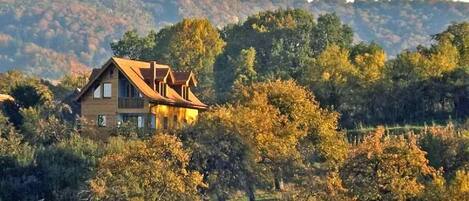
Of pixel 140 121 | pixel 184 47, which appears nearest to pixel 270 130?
pixel 140 121

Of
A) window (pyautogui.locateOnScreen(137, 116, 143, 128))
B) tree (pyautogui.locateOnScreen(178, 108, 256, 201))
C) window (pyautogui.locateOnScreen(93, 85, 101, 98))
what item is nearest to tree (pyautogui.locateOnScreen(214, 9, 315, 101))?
window (pyautogui.locateOnScreen(93, 85, 101, 98))

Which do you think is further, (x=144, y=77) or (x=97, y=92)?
(x=97, y=92)

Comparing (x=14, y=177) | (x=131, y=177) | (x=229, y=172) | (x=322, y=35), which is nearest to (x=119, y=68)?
(x=14, y=177)

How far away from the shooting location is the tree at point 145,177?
166 ft

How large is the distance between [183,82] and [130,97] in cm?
523

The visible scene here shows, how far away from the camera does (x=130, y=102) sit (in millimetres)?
72812

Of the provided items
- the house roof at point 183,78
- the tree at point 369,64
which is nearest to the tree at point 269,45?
the tree at point 369,64

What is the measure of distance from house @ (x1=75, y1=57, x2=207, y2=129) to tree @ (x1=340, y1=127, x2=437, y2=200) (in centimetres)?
2664

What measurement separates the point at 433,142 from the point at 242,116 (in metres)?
10.9

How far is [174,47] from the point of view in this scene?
101125 mm

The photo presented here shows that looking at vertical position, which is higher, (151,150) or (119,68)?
(119,68)

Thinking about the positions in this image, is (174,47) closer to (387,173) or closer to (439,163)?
(439,163)

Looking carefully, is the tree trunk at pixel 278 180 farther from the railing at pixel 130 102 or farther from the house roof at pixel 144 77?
the railing at pixel 130 102

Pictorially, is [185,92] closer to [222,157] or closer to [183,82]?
[183,82]
